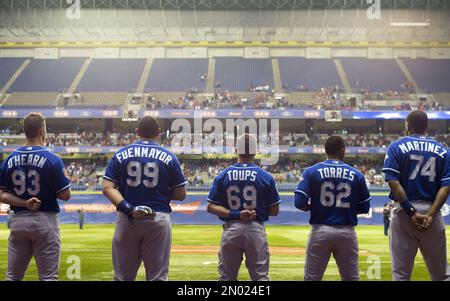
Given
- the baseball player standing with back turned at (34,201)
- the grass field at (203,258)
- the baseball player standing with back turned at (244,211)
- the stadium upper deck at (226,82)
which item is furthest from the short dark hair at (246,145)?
the stadium upper deck at (226,82)

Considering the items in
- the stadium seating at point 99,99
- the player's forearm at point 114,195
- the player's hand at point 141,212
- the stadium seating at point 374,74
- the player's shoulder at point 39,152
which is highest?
the stadium seating at point 374,74

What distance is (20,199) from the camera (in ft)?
20.0

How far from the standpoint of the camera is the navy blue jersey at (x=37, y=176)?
6.14 metres

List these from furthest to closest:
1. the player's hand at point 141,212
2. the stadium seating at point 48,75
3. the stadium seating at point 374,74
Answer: the stadium seating at point 48,75, the stadium seating at point 374,74, the player's hand at point 141,212

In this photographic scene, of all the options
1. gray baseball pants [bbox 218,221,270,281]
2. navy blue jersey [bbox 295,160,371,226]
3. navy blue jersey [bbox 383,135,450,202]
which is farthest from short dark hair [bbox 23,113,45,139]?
navy blue jersey [bbox 383,135,450,202]

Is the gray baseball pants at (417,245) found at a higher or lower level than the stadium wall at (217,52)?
lower

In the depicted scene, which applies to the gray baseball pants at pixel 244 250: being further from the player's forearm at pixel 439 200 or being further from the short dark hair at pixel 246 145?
Answer: the player's forearm at pixel 439 200

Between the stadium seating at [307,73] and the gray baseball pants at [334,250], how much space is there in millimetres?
40017

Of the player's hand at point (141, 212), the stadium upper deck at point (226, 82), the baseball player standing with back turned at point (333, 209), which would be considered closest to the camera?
the player's hand at point (141, 212)

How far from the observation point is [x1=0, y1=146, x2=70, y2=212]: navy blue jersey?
20.1 ft

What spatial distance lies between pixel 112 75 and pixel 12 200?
4247cm

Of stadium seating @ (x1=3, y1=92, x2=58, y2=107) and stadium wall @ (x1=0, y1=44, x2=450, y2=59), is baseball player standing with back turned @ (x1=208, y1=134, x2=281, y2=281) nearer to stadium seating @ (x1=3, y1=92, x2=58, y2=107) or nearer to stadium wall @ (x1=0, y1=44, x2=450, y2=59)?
stadium seating @ (x1=3, y1=92, x2=58, y2=107)

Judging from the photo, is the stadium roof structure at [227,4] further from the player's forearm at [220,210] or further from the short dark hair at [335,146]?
the player's forearm at [220,210]

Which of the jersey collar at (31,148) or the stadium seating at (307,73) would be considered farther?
the stadium seating at (307,73)
